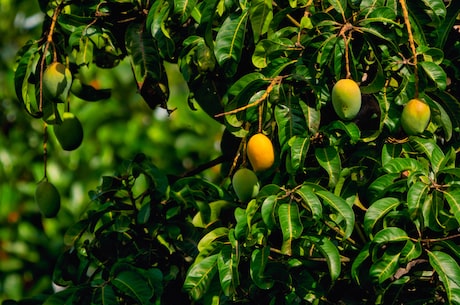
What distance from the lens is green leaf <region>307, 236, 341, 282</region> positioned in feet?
4.37

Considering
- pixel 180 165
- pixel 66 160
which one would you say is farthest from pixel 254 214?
pixel 66 160

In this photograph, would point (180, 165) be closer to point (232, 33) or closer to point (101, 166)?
point (101, 166)

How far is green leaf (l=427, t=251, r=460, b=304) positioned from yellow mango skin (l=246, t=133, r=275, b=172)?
278 mm

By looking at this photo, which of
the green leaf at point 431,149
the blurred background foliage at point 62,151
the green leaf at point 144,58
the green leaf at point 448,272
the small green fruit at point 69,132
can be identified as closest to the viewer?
the green leaf at point 448,272

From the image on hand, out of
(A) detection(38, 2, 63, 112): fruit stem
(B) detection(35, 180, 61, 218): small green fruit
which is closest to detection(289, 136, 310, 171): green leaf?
(A) detection(38, 2, 63, 112): fruit stem

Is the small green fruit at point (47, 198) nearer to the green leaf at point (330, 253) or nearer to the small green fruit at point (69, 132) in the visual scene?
the small green fruit at point (69, 132)

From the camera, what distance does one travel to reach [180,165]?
3.01 meters

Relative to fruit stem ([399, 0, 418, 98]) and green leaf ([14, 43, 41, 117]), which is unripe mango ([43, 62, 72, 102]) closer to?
green leaf ([14, 43, 41, 117])

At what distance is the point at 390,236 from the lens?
4.36 ft

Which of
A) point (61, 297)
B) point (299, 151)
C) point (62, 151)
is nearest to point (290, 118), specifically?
point (299, 151)

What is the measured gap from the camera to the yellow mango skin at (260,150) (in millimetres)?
1422

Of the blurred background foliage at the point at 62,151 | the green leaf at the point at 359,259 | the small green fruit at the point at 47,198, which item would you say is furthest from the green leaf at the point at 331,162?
the blurred background foliage at the point at 62,151

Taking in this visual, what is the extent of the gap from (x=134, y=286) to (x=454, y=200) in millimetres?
534

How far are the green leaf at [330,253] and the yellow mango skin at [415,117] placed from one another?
193 mm
